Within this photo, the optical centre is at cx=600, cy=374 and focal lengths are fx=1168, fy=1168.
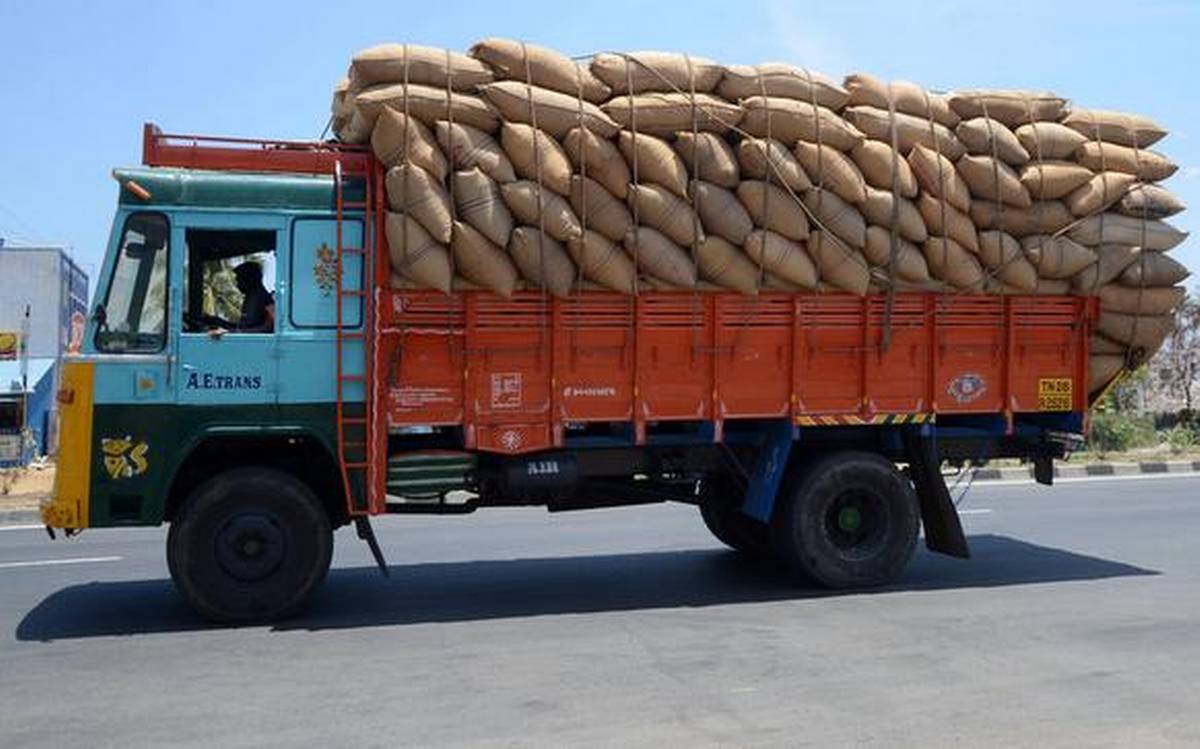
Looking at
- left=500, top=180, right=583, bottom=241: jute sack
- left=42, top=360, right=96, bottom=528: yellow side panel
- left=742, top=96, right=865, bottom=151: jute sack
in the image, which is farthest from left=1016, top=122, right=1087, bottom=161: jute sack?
left=42, top=360, right=96, bottom=528: yellow side panel

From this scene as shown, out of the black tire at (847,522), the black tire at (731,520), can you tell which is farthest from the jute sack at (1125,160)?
the black tire at (731,520)

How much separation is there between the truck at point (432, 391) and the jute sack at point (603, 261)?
14 centimetres

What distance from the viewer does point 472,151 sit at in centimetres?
729

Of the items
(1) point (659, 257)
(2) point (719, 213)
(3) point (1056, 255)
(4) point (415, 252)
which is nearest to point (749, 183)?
(2) point (719, 213)

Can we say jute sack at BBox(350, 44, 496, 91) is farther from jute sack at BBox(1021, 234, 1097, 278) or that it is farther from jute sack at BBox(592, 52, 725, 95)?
jute sack at BBox(1021, 234, 1097, 278)

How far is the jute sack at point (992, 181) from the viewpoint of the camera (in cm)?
838

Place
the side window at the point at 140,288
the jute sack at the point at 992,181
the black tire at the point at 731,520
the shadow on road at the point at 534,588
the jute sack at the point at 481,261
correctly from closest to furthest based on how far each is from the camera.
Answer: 1. the side window at the point at 140,288
2. the jute sack at the point at 481,261
3. the shadow on road at the point at 534,588
4. the jute sack at the point at 992,181
5. the black tire at the point at 731,520

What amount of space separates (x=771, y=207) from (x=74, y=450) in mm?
4648

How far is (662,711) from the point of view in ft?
17.4

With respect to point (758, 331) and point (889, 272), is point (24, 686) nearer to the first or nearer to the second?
point (758, 331)

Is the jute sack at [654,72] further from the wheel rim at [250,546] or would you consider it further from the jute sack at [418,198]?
the wheel rim at [250,546]

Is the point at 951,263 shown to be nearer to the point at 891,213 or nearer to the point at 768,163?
the point at 891,213

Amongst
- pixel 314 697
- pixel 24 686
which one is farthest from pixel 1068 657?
pixel 24 686

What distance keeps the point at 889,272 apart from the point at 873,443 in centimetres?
135
